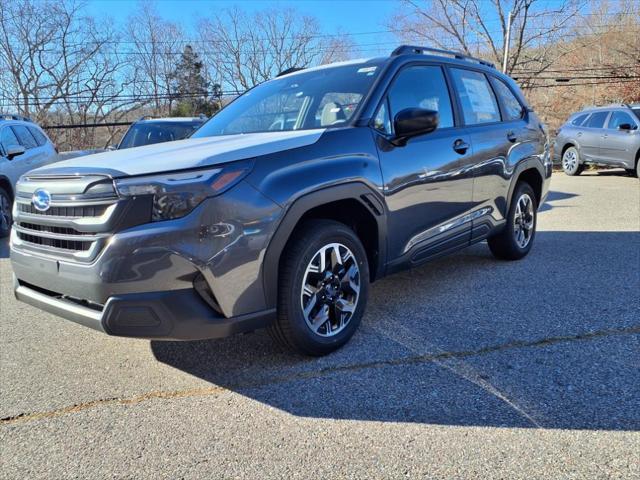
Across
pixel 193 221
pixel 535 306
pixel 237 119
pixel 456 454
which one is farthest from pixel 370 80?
pixel 456 454

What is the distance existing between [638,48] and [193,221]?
135 ft

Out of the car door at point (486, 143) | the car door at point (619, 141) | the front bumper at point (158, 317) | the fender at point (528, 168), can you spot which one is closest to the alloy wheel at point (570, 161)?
the car door at point (619, 141)

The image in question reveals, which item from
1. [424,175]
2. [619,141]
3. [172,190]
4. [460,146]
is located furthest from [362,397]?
[619,141]

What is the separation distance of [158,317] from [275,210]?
0.79 m

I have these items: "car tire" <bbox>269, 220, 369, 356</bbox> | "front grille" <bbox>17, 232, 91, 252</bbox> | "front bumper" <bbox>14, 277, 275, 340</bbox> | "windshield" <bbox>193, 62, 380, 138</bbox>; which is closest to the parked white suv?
"windshield" <bbox>193, 62, 380, 138</bbox>

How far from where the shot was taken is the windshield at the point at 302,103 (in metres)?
3.56

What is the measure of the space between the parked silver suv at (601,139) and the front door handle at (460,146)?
34.7ft

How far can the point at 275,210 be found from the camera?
273cm

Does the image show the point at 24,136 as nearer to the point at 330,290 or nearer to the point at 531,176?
the point at 330,290

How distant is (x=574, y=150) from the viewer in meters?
14.7

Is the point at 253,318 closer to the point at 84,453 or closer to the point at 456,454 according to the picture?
the point at 84,453

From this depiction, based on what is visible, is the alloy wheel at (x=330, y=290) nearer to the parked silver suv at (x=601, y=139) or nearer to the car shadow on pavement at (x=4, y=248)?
the car shadow on pavement at (x=4, y=248)

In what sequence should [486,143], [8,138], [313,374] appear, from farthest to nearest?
[8,138], [486,143], [313,374]

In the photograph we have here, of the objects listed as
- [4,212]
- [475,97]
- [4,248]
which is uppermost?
[475,97]
